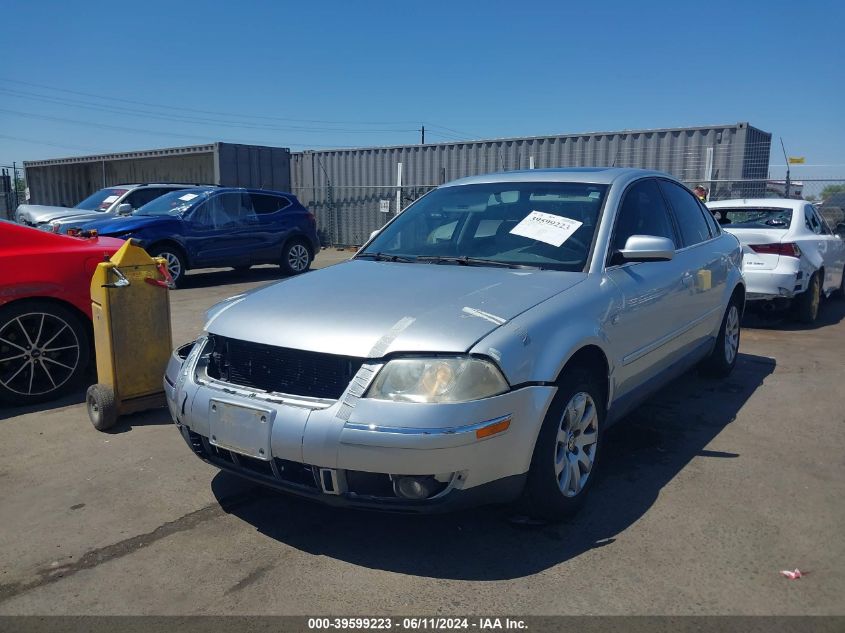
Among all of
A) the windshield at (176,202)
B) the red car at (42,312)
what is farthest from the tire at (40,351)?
the windshield at (176,202)

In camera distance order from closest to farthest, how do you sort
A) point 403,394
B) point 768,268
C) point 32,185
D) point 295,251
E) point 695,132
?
point 403,394, point 768,268, point 295,251, point 695,132, point 32,185

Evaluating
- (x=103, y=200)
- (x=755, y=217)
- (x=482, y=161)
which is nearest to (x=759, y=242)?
(x=755, y=217)

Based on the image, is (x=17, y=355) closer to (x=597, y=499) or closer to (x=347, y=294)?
(x=347, y=294)

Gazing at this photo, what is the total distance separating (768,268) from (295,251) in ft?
27.8

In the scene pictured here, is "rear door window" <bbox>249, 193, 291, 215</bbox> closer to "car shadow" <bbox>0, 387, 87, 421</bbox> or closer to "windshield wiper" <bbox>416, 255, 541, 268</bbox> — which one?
"car shadow" <bbox>0, 387, 87, 421</bbox>

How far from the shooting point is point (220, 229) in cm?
1198

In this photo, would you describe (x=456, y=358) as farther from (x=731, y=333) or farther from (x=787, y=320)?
(x=787, y=320)

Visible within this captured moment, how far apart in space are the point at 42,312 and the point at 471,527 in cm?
364

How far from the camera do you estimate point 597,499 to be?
3633mm

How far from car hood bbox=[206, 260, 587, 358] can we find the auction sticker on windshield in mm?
326

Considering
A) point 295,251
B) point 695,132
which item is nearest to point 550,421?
point 295,251

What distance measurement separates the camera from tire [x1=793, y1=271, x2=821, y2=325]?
27.6 ft

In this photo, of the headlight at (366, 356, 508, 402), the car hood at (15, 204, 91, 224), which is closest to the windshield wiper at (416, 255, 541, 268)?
the headlight at (366, 356, 508, 402)

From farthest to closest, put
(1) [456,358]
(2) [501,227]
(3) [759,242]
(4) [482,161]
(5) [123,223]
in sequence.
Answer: (4) [482,161], (5) [123,223], (3) [759,242], (2) [501,227], (1) [456,358]
